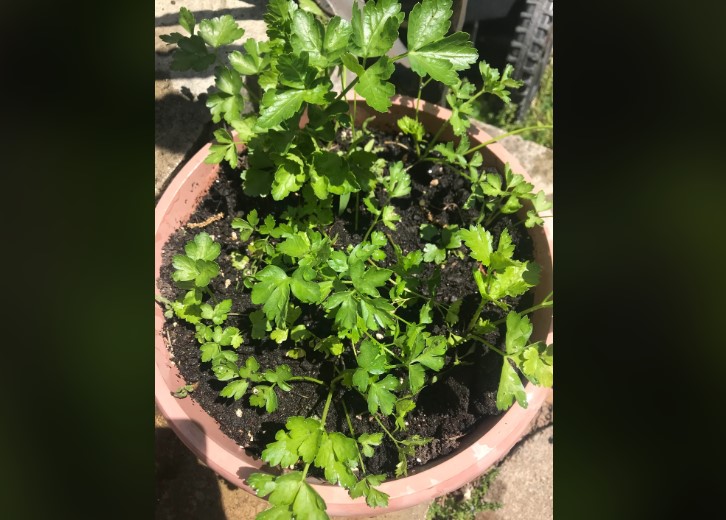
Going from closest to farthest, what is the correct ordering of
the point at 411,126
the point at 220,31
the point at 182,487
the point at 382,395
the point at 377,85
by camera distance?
1. the point at 377,85
2. the point at 382,395
3. the point at 220,31
4. the point at 411,126
5. the point at 182,487

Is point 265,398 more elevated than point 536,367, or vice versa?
point 536,367

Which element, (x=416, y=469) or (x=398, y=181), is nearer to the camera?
(x=416, y=469)

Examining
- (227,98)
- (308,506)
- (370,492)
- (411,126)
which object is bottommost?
(370,492)

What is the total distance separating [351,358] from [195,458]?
0.96m

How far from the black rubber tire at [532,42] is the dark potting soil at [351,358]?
769 millimetres

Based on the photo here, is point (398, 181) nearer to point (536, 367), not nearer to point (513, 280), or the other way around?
point (513, 280)

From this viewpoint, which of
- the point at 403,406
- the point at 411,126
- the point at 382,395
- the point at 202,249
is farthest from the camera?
the point at 411,126

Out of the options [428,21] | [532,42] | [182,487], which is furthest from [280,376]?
[532,42]

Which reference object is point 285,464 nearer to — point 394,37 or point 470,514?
point 394,37

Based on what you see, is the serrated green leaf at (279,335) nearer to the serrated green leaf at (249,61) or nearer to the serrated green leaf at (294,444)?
the serrated green leaf at (294,444)

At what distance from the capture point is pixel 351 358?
5.25ft
